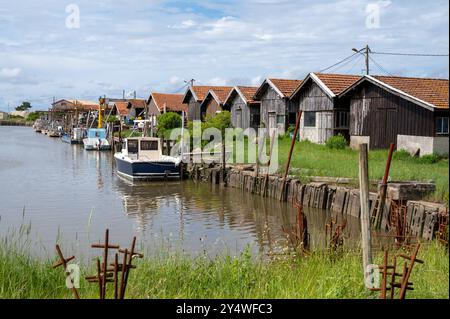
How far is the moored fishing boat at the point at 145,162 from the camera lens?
83.2ft

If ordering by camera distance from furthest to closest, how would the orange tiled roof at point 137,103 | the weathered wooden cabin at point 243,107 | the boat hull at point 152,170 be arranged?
1. the orange tiled roof at point 137,103
2. the weathered wooden cabin at point 243,107
3. the boat hull at point 152,170

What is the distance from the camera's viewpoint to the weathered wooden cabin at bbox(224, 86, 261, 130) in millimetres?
35812

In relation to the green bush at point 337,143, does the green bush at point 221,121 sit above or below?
above

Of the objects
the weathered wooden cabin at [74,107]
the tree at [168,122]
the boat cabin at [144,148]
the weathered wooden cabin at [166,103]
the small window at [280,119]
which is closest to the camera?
the boat cabin at [144,148]

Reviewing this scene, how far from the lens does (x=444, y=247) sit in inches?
365

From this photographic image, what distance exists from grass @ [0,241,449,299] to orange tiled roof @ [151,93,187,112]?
43.6m

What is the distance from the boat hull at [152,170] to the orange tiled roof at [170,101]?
25.6 metres

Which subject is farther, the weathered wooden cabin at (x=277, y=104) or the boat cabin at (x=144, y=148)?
the weathered wooden cabin at (x=277, y=104)

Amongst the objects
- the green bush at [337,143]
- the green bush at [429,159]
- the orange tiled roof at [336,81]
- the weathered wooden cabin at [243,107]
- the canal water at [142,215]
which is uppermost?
the orange tiled roof at [336,81]

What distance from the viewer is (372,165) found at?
18719 millimetres

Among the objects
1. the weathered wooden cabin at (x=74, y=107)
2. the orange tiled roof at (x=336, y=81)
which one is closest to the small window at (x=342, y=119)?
the orange tiled roof at (x=336, y=81)

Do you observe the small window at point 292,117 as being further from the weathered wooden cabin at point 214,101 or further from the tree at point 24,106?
the tree at point 24,106

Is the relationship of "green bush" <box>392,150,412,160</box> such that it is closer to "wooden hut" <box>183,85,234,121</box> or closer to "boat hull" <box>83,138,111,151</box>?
"wooden hut" <box>183,85,234,121</box>
